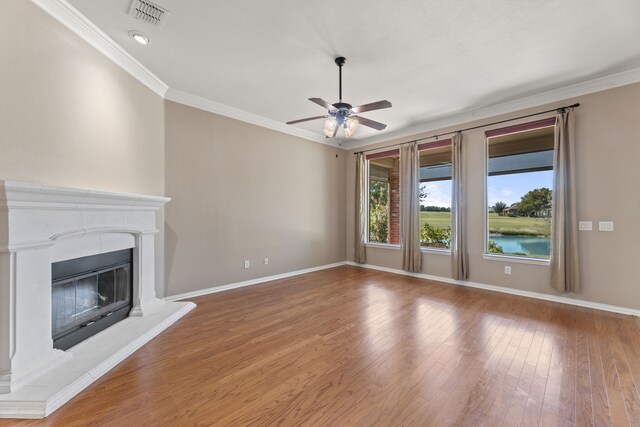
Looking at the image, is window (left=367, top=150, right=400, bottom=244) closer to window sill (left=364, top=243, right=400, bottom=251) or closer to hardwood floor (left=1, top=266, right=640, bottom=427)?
window sill (left=364, top=243, right=400, bottom=251)

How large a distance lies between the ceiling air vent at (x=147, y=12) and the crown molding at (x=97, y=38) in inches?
19.7

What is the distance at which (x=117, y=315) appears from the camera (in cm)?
292

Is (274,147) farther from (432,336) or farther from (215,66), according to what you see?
(432,336)

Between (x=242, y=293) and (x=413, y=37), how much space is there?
4.03 metres

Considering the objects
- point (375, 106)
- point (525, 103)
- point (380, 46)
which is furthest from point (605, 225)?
point (380, 46)

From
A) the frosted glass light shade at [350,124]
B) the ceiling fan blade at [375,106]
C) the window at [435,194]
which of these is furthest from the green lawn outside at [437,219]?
the ceiling fan blade at [375,106]

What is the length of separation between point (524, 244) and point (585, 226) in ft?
2.62

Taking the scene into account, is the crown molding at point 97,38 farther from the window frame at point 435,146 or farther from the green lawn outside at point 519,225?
the green lawn outside at point 519,225

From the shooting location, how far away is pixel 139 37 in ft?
8.80

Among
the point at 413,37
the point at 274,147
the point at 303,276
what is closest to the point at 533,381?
the point at 413,37

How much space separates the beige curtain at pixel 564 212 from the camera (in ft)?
12.1

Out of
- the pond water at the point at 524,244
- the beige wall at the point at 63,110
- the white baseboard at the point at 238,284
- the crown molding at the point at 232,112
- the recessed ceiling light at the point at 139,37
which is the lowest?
the white baseboard at the point at 238,284

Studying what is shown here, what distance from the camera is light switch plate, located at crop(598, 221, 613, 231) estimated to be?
3.51m

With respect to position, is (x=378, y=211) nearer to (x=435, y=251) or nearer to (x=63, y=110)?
(x=435, y=251)
